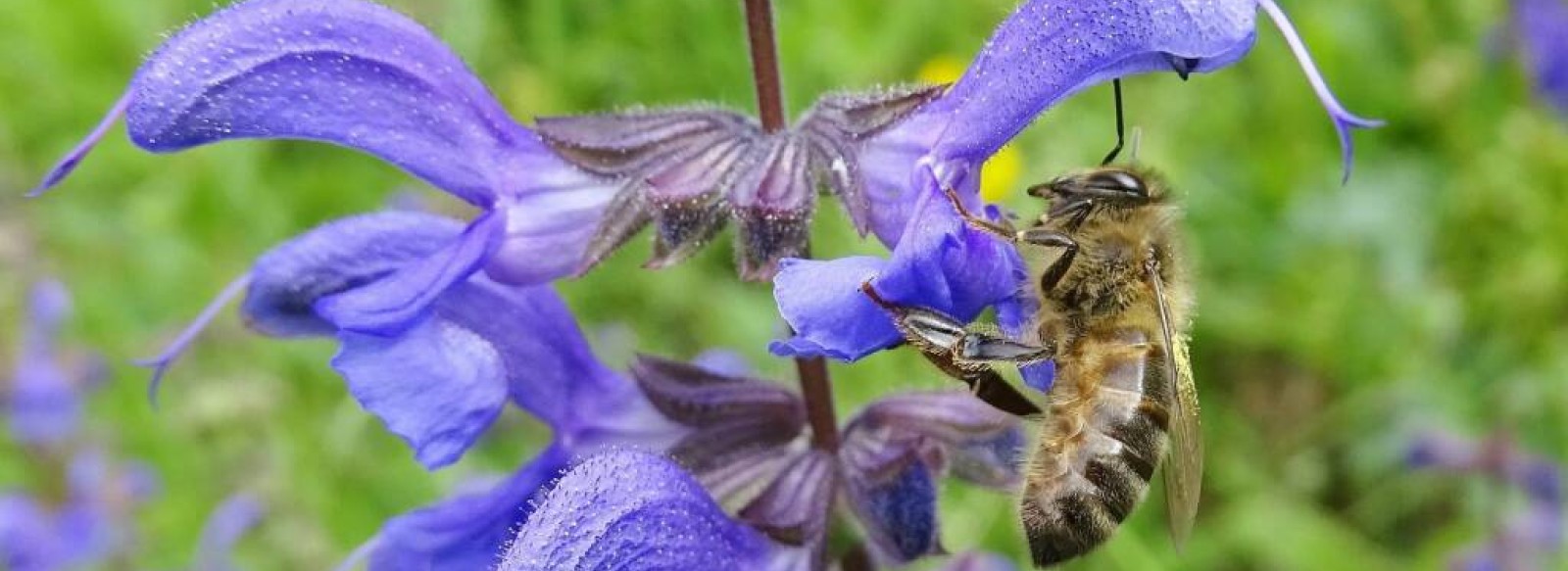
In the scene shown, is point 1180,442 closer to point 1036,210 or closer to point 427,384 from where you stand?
point 427,384

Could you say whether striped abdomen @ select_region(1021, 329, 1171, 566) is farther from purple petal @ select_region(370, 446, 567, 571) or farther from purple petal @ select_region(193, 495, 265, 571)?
purple petal @ select_region(193, 495, 265, 571)

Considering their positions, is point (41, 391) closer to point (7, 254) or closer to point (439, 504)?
point (7, 254)

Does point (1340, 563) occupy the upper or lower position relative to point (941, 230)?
lower

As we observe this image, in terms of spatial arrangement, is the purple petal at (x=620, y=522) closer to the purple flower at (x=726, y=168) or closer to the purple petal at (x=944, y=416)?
the purple flower at (x=726, y=168)

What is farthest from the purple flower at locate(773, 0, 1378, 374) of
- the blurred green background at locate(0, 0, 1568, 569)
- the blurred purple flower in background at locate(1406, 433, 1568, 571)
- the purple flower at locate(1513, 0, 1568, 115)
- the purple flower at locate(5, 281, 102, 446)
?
the purple flower at locate(1513, 0, 1568, 115)

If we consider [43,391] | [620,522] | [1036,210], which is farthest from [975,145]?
[43,391]

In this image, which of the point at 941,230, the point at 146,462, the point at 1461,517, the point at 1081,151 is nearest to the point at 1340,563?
the point at 1461,517

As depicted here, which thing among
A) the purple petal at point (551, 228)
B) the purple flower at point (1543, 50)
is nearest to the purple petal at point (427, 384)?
the purple petal at point (551, 228)
